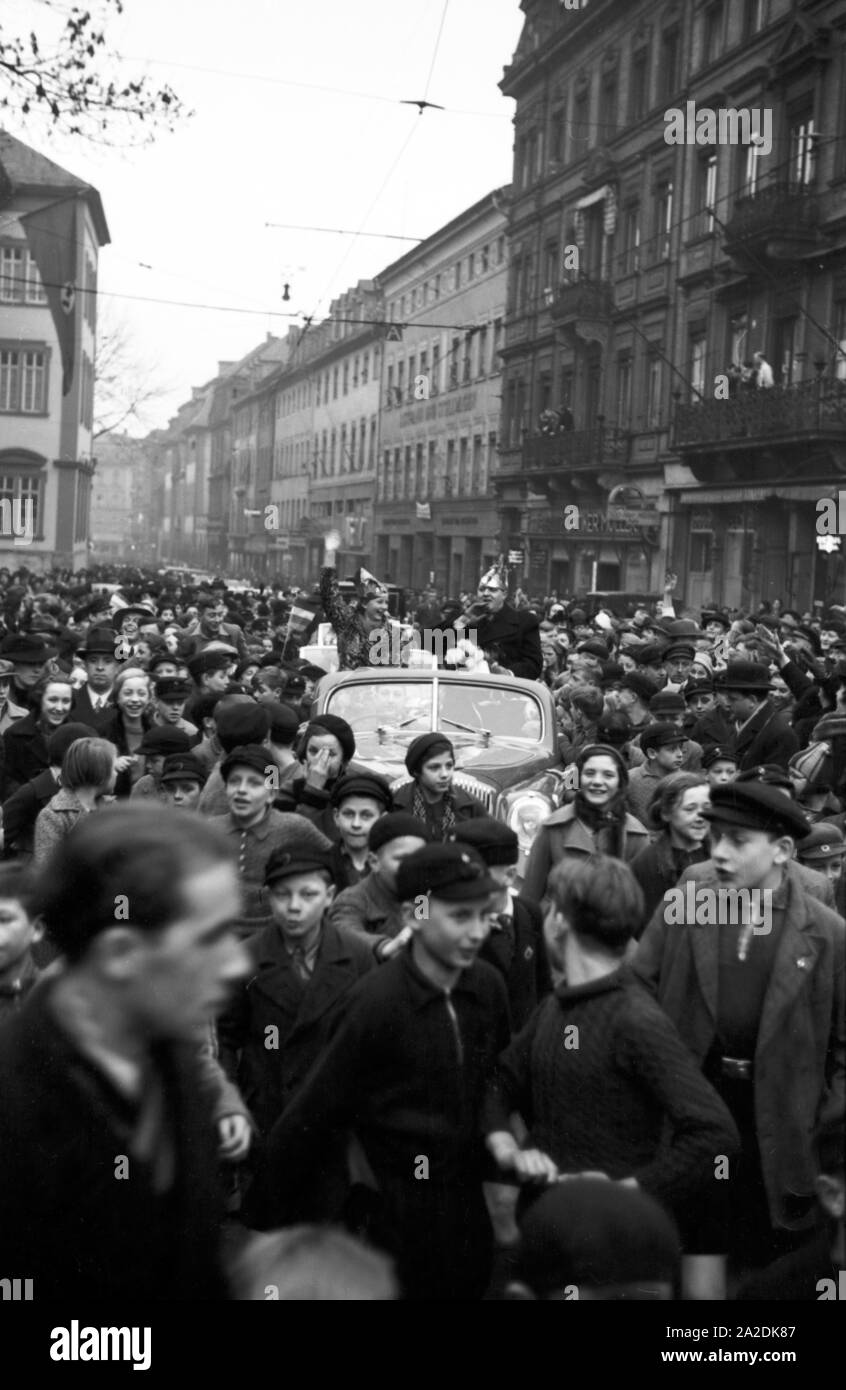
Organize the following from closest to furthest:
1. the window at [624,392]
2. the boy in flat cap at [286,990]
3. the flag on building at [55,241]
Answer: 1. the boy in flat cap at [286,990]
2. the window at [624,392]
3. the flag on building at [55,241]

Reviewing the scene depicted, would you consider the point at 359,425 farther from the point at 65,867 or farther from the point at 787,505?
the point at 65,867

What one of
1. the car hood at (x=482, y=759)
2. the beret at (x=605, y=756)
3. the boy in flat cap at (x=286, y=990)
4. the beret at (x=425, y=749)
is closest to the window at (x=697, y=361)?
the car hood at (x=482, y=759)

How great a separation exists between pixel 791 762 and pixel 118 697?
12.8 feet

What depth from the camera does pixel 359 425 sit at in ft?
252

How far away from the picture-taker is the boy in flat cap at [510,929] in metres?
5.33

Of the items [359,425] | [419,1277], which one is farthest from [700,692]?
[359,425]

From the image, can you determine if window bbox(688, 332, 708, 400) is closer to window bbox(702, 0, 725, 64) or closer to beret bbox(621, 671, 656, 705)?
window bbox(702, 0, 725, 64)

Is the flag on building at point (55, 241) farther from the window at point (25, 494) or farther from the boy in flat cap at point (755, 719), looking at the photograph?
the boy in flat cap at point (755, 719)

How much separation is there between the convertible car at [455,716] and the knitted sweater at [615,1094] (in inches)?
208

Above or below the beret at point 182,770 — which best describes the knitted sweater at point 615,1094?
below

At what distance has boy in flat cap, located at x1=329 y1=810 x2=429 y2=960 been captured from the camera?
548cm

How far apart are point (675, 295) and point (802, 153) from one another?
6663 mm
